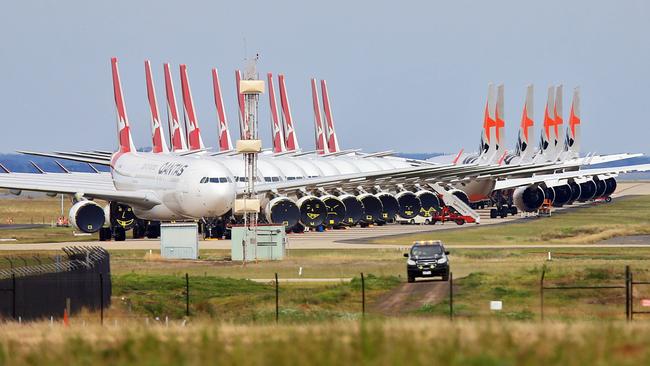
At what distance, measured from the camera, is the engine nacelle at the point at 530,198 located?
415 feet

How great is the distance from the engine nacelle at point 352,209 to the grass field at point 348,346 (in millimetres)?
75113

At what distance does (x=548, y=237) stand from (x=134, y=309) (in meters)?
47.0

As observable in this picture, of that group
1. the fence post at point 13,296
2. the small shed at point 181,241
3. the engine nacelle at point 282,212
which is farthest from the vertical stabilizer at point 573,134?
the fence post at point 13,296

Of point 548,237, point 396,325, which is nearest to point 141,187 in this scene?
point 548,237

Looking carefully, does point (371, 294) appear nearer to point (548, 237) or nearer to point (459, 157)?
point (548, 237)

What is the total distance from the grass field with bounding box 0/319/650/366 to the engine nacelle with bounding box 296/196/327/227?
6866cm

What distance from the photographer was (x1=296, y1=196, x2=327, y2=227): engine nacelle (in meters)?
101

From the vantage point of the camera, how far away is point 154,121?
121 m

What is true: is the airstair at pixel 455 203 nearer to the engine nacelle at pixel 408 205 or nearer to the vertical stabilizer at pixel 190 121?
the engine nacelle at pixel 408 205

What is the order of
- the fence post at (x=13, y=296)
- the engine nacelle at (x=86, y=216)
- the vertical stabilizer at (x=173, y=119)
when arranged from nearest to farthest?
the fence post at (x=13, y=296)
the engine nacelle at (x=86, y=216)
the vertical stabilizer at (x=173, y=119)

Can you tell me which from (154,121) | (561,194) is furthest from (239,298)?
(561,194)

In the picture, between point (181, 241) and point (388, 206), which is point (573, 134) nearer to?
point (388, 206)

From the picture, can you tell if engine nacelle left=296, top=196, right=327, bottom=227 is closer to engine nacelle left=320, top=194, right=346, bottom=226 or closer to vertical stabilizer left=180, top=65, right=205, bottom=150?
engine nacelle left=320, top=194, right=346, bottom=226

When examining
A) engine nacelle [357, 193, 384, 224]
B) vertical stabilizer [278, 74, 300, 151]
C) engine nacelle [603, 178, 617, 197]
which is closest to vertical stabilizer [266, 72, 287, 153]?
vertical stabilizer [278, 74, 300, 151]
